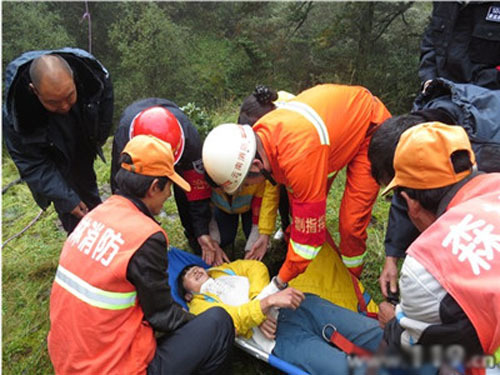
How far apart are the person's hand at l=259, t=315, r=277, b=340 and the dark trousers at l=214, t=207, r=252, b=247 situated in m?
1.19

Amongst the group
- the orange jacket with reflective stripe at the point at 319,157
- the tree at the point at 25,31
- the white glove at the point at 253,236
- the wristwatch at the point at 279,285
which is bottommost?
the tree at the point at 25,31

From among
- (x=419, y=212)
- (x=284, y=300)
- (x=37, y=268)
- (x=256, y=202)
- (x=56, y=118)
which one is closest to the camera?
(x=419, y=212)

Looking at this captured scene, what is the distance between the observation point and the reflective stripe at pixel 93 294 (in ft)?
6.19

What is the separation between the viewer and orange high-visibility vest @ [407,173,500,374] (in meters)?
1.24

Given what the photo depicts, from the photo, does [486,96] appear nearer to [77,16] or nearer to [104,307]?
[104,307]

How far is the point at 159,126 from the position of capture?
9.02ft

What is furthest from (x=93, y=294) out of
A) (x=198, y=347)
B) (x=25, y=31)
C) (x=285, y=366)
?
(x=25, y=31)

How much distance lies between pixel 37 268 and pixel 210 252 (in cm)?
193

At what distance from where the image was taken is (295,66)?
1573 centimetres

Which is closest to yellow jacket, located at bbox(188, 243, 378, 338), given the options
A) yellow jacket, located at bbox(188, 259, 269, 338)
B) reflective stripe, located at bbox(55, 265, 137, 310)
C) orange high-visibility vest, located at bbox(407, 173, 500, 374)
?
yellow jacket, located at bbox(188, 259, 269, 338)

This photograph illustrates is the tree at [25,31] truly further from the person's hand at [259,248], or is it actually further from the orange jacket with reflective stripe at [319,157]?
the orange jacket with reflective stripe at [319,157]

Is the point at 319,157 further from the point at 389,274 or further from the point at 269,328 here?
the point at 269,328

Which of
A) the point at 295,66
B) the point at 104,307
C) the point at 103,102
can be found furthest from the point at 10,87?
the point at 295,66

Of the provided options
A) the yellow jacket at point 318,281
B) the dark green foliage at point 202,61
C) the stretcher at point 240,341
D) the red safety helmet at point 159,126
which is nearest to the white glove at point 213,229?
the stretcher at point 240,341
